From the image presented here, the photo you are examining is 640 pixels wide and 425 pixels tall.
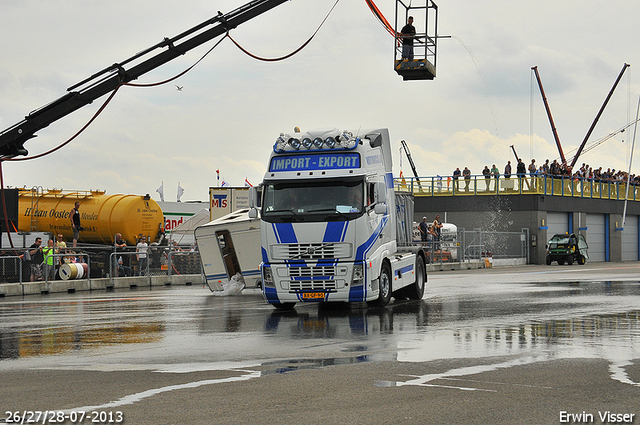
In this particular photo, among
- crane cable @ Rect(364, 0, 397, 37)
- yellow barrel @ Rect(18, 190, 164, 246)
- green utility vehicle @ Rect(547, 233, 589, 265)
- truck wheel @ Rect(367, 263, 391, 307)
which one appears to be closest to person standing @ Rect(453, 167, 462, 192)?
green utility vehicle @ Rect(547, 233, 589, 265)

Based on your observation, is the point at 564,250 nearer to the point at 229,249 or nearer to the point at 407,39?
the point at 407,39

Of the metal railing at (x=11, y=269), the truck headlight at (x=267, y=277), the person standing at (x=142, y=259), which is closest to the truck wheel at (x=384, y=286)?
the truck headlight at (x=267, y=277)

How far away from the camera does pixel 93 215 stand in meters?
33.7

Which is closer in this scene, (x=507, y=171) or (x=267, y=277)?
(x=267, y=277)

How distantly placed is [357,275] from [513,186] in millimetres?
37487

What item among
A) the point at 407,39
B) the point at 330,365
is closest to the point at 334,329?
the point at 330,365

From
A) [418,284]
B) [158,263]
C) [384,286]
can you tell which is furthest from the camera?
[158,263]

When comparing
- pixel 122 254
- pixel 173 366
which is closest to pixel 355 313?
pixel 173 366

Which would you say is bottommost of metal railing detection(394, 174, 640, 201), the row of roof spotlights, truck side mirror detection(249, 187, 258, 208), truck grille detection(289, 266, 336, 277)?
truck grille detection(289, 266, 336, 277)

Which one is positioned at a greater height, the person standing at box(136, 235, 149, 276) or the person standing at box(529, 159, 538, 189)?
the person standing at box(529, 159, 538, 189)

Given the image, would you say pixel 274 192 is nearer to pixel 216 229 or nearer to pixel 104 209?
pixel 216 229

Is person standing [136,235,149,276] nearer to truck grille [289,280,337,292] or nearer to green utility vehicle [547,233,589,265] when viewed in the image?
truck grille [289,280,337,292]

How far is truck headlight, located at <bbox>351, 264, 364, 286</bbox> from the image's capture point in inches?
610

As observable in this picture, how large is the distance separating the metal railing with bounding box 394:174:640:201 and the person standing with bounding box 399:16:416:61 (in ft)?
87.9
